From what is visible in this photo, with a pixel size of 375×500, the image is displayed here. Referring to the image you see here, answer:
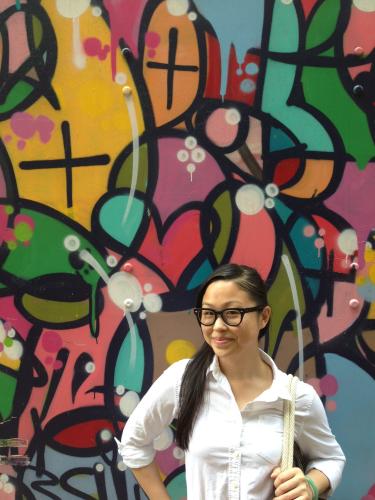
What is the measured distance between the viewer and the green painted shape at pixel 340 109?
8.75 ft

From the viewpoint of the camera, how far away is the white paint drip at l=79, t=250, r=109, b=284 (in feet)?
9.01

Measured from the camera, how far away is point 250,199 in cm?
270

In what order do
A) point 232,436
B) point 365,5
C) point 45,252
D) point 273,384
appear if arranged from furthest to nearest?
point 45,252
point 365,5
point 273,384
point 232,436

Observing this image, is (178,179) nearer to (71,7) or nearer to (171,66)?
(171,66)

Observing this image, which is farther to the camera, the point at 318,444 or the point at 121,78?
the point at 121,78

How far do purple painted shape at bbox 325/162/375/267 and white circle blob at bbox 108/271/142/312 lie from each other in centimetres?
99

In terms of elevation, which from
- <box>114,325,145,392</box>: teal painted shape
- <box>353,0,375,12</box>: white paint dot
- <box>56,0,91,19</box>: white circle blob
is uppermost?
<box>56,0,91,19</box>: white circle blob

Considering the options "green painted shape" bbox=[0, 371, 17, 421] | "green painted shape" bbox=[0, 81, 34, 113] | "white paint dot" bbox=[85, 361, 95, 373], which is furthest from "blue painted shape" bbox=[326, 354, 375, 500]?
"green painted shape" bbox=[0, 81, 34, 113]

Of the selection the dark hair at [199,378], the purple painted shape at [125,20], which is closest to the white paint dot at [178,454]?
the dark hair at [199,378]

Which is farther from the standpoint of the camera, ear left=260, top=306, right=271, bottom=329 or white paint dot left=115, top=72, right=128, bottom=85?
white paint dot left=115, top=72, right=128, bottom=85

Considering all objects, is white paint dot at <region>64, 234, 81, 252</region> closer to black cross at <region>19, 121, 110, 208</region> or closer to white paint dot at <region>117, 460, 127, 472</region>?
black cross at <region>19, 121, 110, 208</region>

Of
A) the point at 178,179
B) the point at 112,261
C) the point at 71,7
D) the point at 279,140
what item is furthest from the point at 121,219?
the point at 71,7

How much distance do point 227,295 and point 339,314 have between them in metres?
1.08

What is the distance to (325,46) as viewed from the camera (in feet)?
8.77
